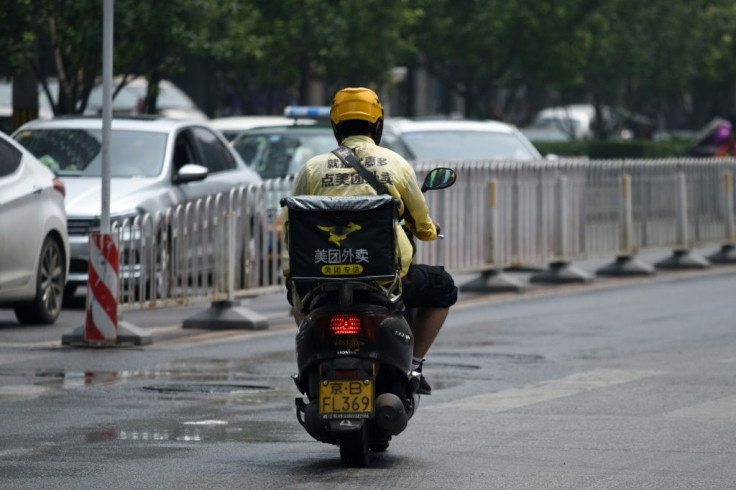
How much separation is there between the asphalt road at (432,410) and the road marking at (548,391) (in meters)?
0.02

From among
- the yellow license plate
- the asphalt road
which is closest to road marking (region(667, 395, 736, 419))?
the asphalt road

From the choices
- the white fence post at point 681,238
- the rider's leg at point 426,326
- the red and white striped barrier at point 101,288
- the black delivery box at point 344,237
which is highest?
the black delivery box at point 344,237

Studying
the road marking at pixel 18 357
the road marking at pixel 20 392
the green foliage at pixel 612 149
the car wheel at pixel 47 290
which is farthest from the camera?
the green foliage at pixel 612 149

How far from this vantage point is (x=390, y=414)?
27.7 feet

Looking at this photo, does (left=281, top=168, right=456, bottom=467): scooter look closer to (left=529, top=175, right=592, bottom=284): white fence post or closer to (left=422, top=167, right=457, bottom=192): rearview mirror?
(left=422, top=167, right=457, bottom=192): rearview mirror

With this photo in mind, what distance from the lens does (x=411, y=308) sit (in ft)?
29.9

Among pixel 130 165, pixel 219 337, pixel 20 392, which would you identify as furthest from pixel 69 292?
pixel 20 392

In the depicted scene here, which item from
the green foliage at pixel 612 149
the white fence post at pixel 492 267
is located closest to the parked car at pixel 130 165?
the white fence post at pixel 492 267

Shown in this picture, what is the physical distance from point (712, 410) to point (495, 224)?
8.88 meters

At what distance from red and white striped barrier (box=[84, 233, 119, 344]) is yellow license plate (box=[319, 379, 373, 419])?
233 inches

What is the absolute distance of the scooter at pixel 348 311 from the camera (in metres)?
8.38

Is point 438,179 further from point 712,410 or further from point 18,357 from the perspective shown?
point 18,357

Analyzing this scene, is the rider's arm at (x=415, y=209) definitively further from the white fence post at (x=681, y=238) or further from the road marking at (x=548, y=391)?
the white fence post at (x=681, y=238)

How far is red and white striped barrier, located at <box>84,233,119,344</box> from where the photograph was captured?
553 inches
